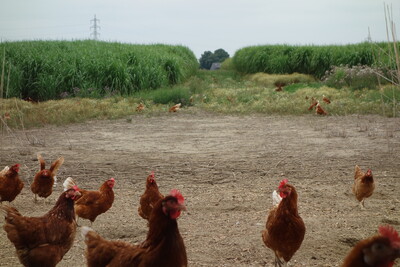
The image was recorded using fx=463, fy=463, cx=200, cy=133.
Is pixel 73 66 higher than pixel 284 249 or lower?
higher

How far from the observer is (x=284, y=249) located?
4.05 m

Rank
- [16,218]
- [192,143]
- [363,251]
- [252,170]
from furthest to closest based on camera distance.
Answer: [192,143] → [252,170] → [16,218] → [363,251]

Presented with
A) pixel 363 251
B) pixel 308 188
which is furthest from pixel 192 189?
pixel 363 251

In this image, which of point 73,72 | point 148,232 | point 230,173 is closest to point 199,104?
point 73,72

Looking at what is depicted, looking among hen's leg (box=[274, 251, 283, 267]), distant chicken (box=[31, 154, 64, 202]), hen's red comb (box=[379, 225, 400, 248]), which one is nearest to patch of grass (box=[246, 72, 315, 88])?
distant chicken (box=[31, 154, 64, 202])

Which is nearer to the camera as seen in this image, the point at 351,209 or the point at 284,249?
the point at 284,249

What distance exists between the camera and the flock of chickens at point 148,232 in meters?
2.43

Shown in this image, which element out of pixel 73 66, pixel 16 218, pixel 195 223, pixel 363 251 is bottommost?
pixel 195 223

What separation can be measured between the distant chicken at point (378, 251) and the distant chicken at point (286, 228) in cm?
163

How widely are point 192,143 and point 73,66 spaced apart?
9277mm

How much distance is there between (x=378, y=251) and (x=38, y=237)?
2.76 m

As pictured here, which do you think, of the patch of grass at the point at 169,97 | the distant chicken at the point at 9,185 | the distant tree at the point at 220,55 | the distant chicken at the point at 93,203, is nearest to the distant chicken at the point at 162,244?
the distant chicken at the point at 93,203

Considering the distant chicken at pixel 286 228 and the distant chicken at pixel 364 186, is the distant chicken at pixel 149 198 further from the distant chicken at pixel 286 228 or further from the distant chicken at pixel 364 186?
the distant chicken at pixel 364 186

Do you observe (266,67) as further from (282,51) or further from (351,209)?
(351,209)
